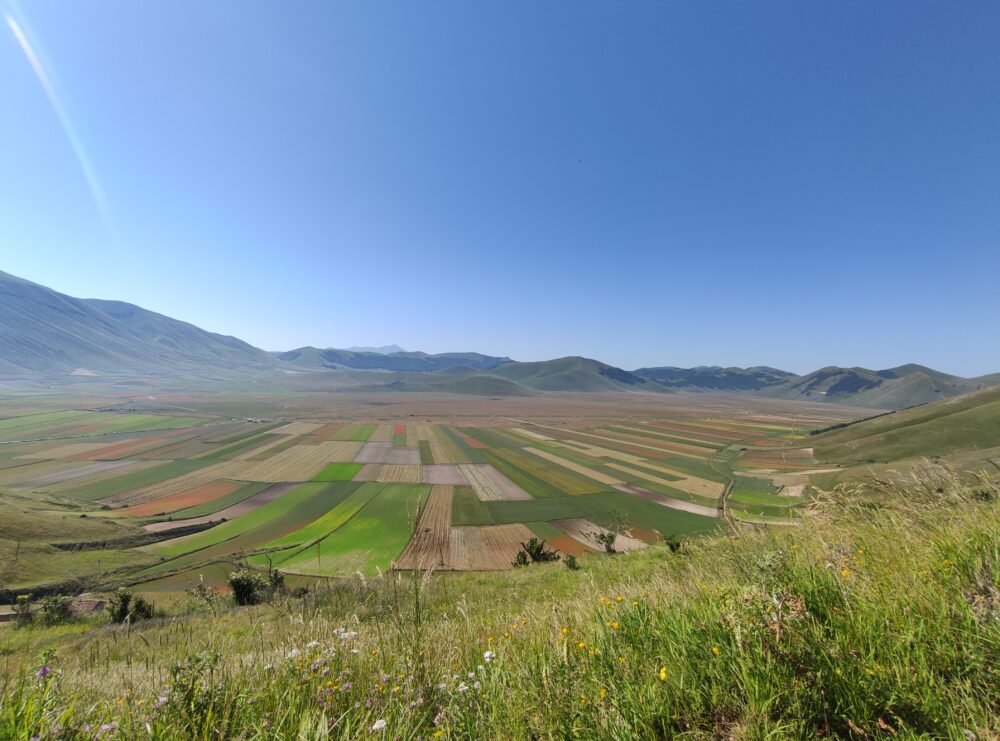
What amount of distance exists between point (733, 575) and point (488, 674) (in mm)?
3559

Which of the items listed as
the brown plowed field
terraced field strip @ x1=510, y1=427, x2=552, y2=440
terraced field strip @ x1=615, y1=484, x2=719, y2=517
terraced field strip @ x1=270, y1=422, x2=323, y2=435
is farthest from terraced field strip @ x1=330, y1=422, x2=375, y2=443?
terraced field strip @ x1=615, y1=484, x2=719, y2=517

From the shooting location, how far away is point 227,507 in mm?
46344

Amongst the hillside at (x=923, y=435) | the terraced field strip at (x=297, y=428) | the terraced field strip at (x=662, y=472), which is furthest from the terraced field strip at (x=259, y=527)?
the hillside at (x=923, y=435)

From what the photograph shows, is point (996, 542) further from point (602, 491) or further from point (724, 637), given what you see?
point (602, 491)

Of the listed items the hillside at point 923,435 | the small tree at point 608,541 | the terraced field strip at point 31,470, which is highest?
the hillside at point 923,435

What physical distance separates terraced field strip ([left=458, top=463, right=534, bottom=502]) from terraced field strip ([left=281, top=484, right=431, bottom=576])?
10.6 meters

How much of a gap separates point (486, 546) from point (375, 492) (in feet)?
75.5

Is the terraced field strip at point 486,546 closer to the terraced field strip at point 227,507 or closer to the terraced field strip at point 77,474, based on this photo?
the terraced field strip at point 227,507

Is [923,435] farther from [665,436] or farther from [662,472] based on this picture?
[662,472]

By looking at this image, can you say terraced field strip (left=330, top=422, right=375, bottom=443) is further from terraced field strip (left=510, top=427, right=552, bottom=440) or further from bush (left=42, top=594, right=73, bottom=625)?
bush (left=42, top=594, right=73, bottom=625)

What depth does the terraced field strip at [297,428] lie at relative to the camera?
106 meters

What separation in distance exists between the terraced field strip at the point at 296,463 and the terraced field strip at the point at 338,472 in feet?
3.77

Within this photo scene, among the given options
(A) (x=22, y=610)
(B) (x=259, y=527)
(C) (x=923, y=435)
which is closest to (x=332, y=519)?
(B) (x=259, y=527)

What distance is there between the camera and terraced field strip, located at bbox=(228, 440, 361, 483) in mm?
59188
